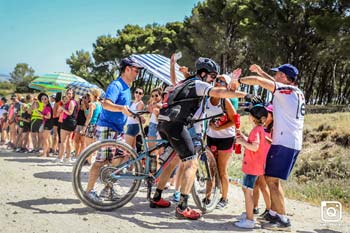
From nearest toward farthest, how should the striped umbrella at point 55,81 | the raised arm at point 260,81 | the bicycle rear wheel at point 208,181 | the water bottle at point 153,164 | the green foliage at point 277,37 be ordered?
1. the raised arm at point 260,81
2. the water bottle at point 153,164
3. the bicycle rear wheel at point 208,181
4. the striped umbrella at point 55,81
5. the green foliage at point 277,37

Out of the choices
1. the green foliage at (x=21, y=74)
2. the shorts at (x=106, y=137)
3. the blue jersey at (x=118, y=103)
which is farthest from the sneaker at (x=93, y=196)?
the green foliage at (x=21, y=74)

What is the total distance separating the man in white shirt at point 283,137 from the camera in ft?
15.5

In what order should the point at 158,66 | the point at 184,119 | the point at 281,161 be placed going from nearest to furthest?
the point at 281,161
the point at 184,119
the point at 158,66

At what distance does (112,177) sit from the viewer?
520cm

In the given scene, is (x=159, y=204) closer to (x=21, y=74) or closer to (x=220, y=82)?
(x=220, y=82)

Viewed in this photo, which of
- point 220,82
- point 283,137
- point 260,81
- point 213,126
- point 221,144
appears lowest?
point 221,144

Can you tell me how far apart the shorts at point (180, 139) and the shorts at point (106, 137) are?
787mm

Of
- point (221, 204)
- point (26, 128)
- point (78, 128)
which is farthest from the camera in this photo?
point (26, 128)

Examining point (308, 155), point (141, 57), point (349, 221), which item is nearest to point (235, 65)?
point (308, 155)

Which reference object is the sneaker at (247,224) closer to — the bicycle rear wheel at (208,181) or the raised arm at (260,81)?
the bicycle rear wheel at (208,181)

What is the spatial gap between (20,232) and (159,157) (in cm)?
204

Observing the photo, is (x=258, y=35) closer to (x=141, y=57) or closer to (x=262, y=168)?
(x=141, y=57)

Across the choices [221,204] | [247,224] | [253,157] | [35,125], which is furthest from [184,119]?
[35,125]

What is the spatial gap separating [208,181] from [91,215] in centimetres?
180
